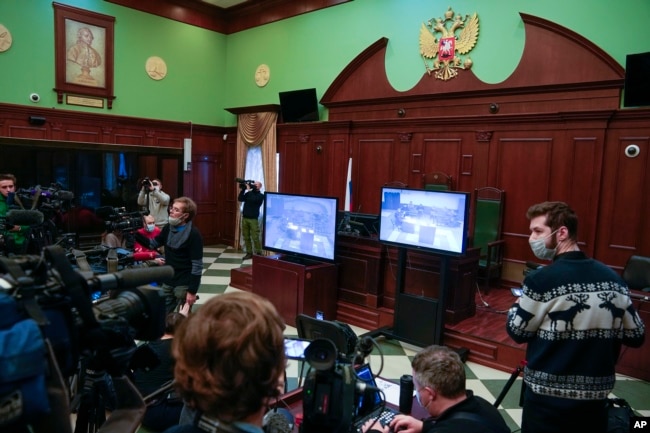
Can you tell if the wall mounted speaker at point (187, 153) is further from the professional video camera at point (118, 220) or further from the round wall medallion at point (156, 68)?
the professional video camera at point (118, 220)

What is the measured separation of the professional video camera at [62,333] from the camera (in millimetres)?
874

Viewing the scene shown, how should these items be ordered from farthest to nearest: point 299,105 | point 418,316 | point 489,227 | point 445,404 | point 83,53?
point 299,105 < point 83,53 < point 489,227 < point 418,316 < point 445,404

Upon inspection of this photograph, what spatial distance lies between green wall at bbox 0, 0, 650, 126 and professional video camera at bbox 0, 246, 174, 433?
5815mm

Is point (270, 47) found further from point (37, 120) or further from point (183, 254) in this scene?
point (183, 254)

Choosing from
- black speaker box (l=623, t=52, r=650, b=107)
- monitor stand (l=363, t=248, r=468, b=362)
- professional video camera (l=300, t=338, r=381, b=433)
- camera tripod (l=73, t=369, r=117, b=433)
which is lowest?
monitor stand (l=363, t=248, r=468, b=362)

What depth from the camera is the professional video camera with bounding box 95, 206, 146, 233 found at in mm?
4078

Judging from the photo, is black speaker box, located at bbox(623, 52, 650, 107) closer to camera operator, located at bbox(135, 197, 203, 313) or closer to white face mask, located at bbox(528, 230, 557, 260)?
white face mask, located at bbox(528, 230, 557, 260)

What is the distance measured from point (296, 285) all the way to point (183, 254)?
147cm

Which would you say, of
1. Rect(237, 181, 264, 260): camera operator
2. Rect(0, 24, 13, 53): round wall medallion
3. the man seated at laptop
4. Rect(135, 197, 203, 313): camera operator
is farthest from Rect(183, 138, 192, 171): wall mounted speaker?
the man seated at laptop

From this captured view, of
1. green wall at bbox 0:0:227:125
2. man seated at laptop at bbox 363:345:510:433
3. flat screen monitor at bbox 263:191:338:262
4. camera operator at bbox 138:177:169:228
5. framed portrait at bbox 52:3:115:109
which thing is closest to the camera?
man seated at laptop at bbox 363:345:510:433

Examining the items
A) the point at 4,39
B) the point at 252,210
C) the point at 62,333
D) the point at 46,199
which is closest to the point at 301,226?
the point at 46,199

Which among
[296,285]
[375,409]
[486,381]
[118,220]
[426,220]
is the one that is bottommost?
[486,381]

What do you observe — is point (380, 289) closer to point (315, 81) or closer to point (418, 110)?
point (418, 110)

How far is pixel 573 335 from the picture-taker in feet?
6.26
